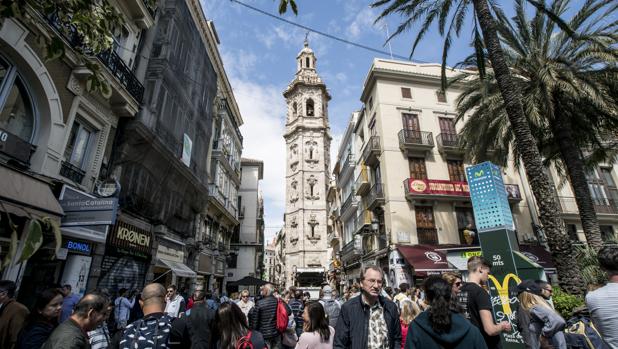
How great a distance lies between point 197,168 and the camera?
18.1 metres

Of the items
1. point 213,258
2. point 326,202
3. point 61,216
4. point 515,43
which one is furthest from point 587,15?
point 326,202

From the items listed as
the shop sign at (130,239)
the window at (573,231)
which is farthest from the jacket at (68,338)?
the window at (573,231)

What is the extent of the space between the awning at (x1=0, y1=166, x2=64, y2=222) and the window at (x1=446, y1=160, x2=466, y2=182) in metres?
20.5

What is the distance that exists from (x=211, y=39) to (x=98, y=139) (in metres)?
13.5

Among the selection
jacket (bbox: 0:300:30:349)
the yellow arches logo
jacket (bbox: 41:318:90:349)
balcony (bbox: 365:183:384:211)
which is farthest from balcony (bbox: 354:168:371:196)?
jacket (bbox: 41:318:90:349)

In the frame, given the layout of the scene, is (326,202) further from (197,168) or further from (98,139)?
(98,139)

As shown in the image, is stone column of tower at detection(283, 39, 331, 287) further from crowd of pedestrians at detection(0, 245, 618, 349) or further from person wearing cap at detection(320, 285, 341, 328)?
crowd of pedestrians at detection(0, 245, 618, 349)

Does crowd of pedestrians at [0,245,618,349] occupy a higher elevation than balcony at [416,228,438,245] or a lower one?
lower

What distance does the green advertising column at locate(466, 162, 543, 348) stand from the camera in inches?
247

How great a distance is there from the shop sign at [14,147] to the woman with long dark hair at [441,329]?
880cm

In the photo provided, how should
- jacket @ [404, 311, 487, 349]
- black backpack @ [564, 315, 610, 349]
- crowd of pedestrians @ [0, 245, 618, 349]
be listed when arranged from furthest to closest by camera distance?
black backpack @ [564, 315, 610, 349] < crowd of pedestrians @ [0, 245, 618, 349] < jacket @ [404, 311, 487, 349]

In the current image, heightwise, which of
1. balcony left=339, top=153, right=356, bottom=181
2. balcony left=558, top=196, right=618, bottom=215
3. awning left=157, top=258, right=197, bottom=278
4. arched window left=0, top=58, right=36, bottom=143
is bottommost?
awning left=157, top=258, right=197, bottom=278

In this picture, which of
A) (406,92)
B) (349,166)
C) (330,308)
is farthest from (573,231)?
(330,308)

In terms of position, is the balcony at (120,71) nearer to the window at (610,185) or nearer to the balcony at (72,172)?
the balcony at (72,172)
